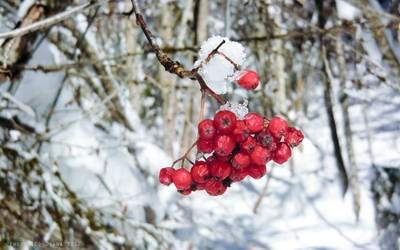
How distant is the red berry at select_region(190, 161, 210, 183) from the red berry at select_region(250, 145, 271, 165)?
128mm

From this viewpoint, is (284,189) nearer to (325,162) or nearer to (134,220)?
(325,162)

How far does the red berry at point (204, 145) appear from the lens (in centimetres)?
70

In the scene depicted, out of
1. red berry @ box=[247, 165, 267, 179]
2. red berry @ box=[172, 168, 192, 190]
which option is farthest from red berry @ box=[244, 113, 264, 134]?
red berry @ box=[172, 168, 192, 190]

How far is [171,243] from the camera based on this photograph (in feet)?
6.44

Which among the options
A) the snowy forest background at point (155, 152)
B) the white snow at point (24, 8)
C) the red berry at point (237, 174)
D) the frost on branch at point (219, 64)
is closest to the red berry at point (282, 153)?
the red berry at point (237, 174)

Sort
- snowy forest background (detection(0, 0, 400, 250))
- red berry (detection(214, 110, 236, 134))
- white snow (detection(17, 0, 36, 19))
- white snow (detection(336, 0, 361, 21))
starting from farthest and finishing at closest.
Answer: white snow (detection(336, 0, 361, 21))
snowy forest background (detection(0, 0, 400, 250))
white snow (detection(17, 0, 36, 19))
red berry (detection(214, 110, 236, 134))

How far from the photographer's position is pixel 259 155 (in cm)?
67

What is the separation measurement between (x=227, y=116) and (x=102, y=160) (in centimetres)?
155

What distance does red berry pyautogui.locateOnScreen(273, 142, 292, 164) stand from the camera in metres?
0.71

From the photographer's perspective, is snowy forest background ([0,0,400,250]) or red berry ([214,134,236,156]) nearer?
red berry ([214,134,236,156])

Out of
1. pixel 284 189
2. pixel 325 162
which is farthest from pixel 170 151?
pixel 325 162

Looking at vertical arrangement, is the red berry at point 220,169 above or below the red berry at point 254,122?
below

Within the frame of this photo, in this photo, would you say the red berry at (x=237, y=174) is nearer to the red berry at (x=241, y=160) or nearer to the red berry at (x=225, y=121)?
the red berry at (x=241, y=160)

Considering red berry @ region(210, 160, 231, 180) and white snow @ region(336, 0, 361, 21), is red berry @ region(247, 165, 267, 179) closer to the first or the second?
red berry @ region(210, 160, 231, 180)
